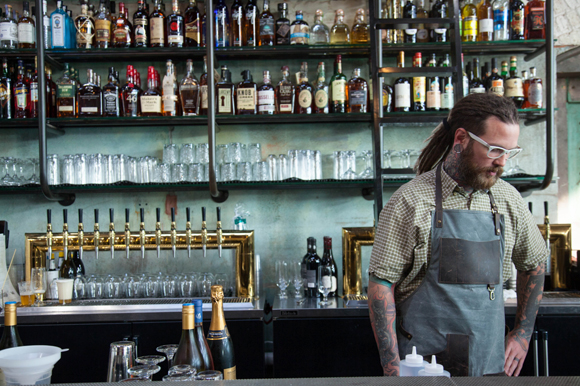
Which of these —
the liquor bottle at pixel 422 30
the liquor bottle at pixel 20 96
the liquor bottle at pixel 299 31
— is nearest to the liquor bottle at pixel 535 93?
the liquor bottle at pixel 422 30

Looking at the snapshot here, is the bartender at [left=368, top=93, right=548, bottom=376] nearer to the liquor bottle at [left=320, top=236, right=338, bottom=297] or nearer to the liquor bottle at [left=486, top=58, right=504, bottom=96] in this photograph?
the liquor bottle at [left=320, top=236, right=338, bottom=297]

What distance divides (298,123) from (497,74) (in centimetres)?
126

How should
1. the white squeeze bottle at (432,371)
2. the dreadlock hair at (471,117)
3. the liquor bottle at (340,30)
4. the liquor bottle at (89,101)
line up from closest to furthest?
1. the white squeeze bottle at (432,371)
2. the dreadlock hair at (471,117)
3. the liquor bottle at (89,101)
4. the liquor bottle at (340,30)

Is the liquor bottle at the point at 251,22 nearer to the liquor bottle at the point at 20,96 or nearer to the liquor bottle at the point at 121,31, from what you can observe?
the liquor bottle at the point at 121,31

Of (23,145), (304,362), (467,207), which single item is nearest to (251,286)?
(304,362)

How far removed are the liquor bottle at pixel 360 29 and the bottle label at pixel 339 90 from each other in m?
0.32

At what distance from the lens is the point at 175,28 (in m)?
2.98

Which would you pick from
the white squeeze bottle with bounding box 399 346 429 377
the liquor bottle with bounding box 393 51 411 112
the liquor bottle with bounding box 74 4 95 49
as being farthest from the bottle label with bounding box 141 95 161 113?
the white squeeze bottle with bounding box 399 346 429 377

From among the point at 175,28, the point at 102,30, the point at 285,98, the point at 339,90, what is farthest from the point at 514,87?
the point at 102,30

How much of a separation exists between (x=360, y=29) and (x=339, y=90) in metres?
0.45

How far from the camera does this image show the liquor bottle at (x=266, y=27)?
300 centimetres

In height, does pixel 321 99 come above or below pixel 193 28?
below

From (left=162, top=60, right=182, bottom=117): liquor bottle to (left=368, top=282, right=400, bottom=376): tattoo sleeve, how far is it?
184 cm

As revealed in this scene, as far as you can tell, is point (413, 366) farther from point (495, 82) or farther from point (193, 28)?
point (193, 28)
